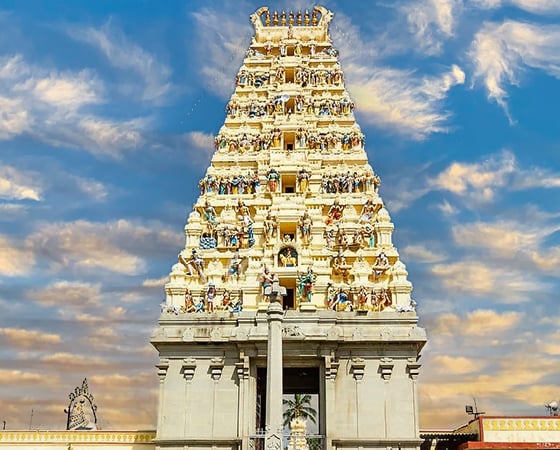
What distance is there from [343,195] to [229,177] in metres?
6.74

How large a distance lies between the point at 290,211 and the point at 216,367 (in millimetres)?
9432

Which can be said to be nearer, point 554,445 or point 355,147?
point 554,445

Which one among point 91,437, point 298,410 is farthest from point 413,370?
point 298,410

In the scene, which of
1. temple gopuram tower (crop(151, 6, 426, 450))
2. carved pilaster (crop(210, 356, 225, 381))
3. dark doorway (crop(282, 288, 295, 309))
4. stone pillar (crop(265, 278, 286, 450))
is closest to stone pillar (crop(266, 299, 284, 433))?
stone pillar (crop(265, 278, 286, 450))

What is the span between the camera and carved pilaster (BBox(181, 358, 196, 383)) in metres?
32.5

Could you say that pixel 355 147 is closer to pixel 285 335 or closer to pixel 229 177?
pixel 229 177

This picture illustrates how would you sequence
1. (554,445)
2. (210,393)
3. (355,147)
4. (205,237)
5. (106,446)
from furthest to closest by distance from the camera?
(355,147) → (205,237) → (106,446) → (210,393) → (554,445)

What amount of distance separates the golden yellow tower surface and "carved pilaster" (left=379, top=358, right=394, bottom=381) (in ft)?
7.84

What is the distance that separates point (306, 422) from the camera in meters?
54.4

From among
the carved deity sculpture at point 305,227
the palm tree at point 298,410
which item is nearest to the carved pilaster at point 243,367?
the carved deity sculpture at point 305,227

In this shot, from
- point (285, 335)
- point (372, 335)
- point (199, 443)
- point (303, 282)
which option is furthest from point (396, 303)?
point (199, 443)

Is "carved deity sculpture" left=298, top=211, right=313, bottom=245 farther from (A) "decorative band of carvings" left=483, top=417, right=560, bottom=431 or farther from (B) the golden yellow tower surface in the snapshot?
(A) "decorative band of carvings" left=483, top=417, right=560, bottom=431

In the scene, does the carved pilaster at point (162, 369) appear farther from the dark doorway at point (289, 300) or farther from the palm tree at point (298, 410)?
the palm tree at point (298, 410)

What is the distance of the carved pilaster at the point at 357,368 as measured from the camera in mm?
31984
